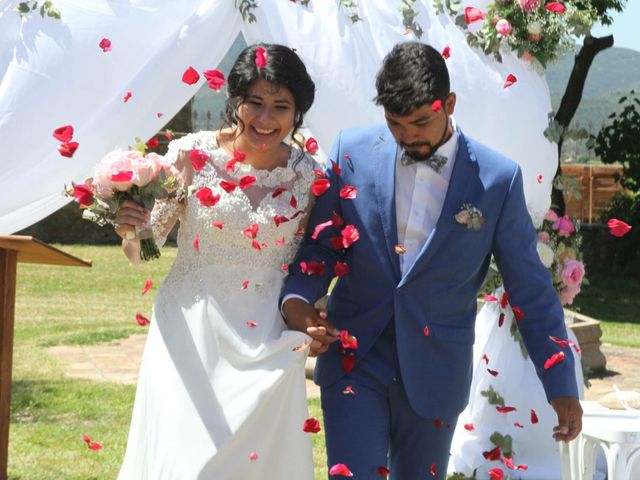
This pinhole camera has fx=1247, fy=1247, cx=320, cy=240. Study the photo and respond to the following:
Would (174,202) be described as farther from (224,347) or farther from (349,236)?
(349,236)

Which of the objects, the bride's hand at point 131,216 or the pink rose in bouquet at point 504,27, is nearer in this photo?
the bride's hand at point 131,216

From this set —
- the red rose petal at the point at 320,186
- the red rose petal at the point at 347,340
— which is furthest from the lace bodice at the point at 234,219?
the red rose petal at the point at 347,340

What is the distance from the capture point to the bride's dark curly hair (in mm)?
4020

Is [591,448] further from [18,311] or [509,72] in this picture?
[18,311]

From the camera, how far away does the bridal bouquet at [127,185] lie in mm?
3844

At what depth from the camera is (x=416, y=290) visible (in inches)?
155

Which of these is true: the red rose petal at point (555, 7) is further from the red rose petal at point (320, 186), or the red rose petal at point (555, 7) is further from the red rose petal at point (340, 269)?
the red rose petal at point (340, 269)

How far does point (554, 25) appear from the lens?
6273 mm

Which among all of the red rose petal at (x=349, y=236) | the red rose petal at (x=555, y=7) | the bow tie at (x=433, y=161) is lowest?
the red rose petal at (x=349, y=236)

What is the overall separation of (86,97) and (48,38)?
338mm

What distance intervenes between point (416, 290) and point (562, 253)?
107 inches

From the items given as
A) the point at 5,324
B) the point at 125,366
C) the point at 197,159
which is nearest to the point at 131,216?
the point at 197,159

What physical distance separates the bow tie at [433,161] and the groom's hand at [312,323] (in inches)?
21.7

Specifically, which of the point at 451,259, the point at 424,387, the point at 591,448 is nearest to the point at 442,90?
the point at 451,259
